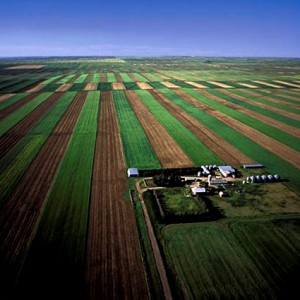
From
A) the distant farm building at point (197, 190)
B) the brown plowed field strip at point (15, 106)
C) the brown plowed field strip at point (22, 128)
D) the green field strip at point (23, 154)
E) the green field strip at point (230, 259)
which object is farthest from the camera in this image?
the brown plowed field strip at point (15, 106)

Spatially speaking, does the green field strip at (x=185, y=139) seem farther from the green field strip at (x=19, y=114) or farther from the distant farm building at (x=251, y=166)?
the green field strip at (x=19, y=114)

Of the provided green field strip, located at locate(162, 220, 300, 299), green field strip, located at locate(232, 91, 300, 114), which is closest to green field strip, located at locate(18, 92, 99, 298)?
green field strip, located at locate(162, 220, 300, 299)

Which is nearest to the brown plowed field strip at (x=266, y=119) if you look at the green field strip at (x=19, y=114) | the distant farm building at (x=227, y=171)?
the distant farm building at (x=227, y=171)

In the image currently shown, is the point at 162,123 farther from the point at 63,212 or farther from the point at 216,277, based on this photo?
the point at 216,277

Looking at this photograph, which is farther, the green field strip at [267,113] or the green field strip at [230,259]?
the green field strip at [267,113]

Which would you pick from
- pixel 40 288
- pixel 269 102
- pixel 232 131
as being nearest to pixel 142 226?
pixel 40 288

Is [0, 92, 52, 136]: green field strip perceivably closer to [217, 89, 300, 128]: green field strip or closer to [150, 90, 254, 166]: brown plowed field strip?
[150, 90, 254, 166]: brown plowed field strip

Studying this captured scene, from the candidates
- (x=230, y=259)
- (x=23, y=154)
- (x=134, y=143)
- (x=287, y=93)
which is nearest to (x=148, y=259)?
(x=230, y=259)
